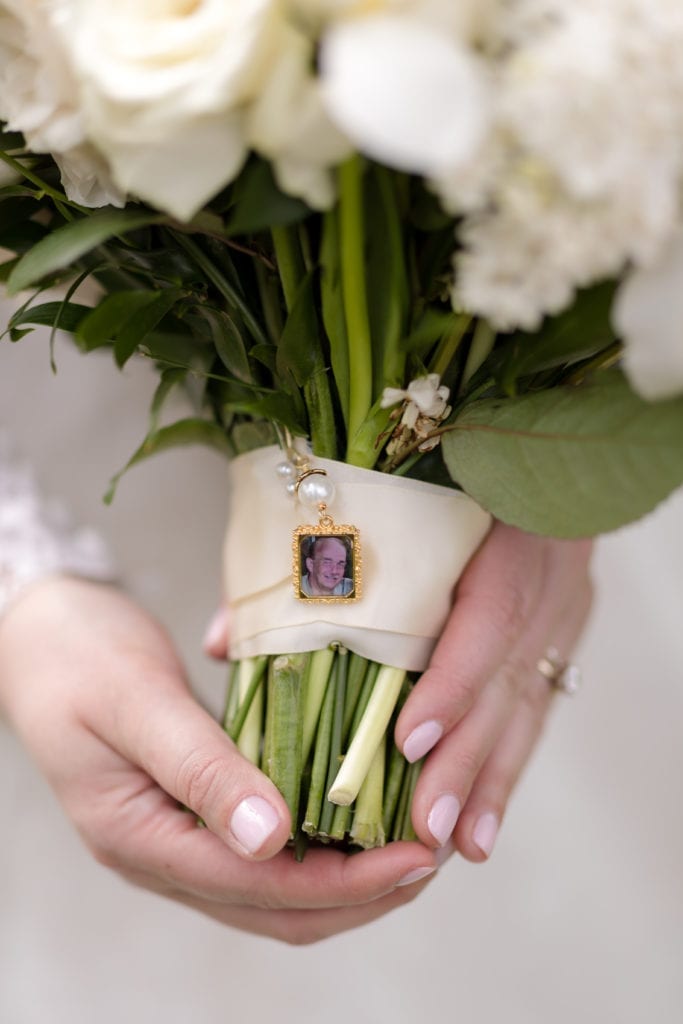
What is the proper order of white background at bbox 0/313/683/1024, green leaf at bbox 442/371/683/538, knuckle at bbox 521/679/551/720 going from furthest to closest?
white background at bbox 0/313/683/1024 < knuckle at bbox 521/679/551/720 < green leaf at bbox 442/371/683/538

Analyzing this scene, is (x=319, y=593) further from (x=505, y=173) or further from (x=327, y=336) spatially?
(x=505, y=173)

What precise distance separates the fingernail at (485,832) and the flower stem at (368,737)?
0.12 meters

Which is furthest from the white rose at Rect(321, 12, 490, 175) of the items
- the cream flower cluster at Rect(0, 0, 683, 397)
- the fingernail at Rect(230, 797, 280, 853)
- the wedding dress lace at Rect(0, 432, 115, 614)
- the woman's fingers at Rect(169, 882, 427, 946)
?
the wedding dress lace at Rect(0, 432, 115, 614)

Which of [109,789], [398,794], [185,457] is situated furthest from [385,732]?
[185,457]

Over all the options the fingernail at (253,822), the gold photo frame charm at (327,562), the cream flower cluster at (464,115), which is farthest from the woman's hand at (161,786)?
the cream flower cluster at (464,115)

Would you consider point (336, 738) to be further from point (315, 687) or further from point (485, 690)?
point (485, 690)

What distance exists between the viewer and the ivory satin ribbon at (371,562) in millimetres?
481

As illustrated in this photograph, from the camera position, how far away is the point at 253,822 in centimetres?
47

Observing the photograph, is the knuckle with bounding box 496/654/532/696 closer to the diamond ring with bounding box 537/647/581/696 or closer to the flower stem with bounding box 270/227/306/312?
the diamond ring with bounding box 537/647/581/696

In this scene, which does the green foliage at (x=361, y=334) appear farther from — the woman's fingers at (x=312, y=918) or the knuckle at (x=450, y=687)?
the woman's fingers at (x=312, y=918)

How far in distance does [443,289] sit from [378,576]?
155mm

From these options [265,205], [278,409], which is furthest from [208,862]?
[265,205]

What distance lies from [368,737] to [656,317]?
28 centimetres

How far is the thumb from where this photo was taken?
1.56ft
